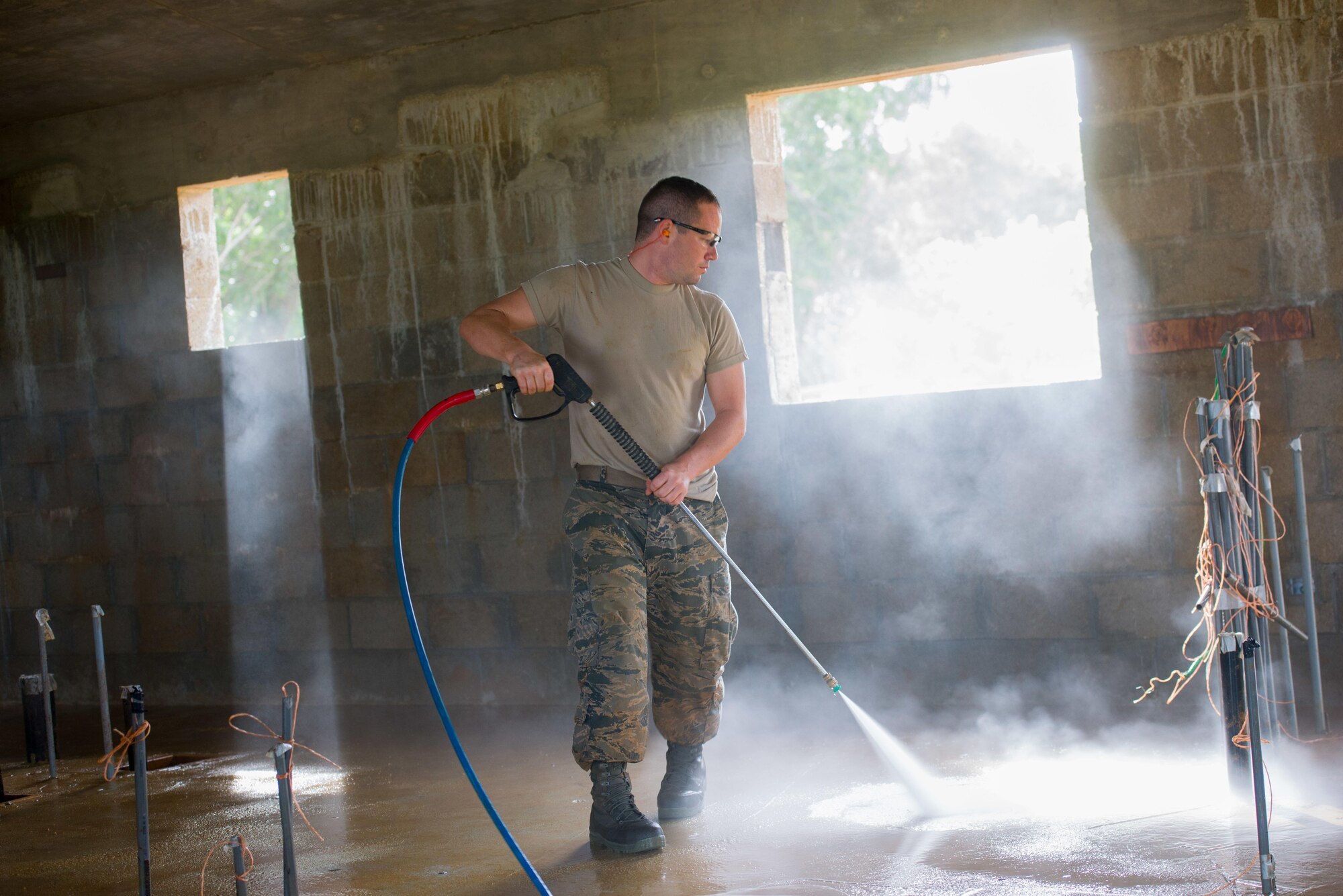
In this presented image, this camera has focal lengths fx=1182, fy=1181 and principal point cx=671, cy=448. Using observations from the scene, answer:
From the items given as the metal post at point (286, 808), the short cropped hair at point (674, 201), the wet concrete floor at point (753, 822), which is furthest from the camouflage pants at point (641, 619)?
the metal post at point (286, 808)

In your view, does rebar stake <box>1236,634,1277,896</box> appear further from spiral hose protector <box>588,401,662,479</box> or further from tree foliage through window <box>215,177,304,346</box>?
tree foliage through window <box>215,177,304,346</box>

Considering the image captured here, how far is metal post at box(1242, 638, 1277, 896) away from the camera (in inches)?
72.3

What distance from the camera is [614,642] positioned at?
8.76 ft

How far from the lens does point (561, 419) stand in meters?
4.50

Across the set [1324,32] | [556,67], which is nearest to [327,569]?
[556,67]

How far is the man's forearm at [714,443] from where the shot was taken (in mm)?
2779

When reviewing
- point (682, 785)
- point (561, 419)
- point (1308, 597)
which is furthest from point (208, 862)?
point (1308, 597)

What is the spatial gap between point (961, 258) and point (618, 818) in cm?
1840

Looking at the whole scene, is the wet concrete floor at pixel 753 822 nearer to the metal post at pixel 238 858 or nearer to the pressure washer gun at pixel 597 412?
the pressure washer gun at pixel 597 412

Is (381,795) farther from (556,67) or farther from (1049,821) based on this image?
(556,67)

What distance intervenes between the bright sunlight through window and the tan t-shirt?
14861 millimetres

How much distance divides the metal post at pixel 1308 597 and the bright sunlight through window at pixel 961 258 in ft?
46.2

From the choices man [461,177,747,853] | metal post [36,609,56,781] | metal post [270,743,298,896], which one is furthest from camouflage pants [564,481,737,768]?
metal post [36,609,56,781]

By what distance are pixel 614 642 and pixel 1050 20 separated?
2586mm
